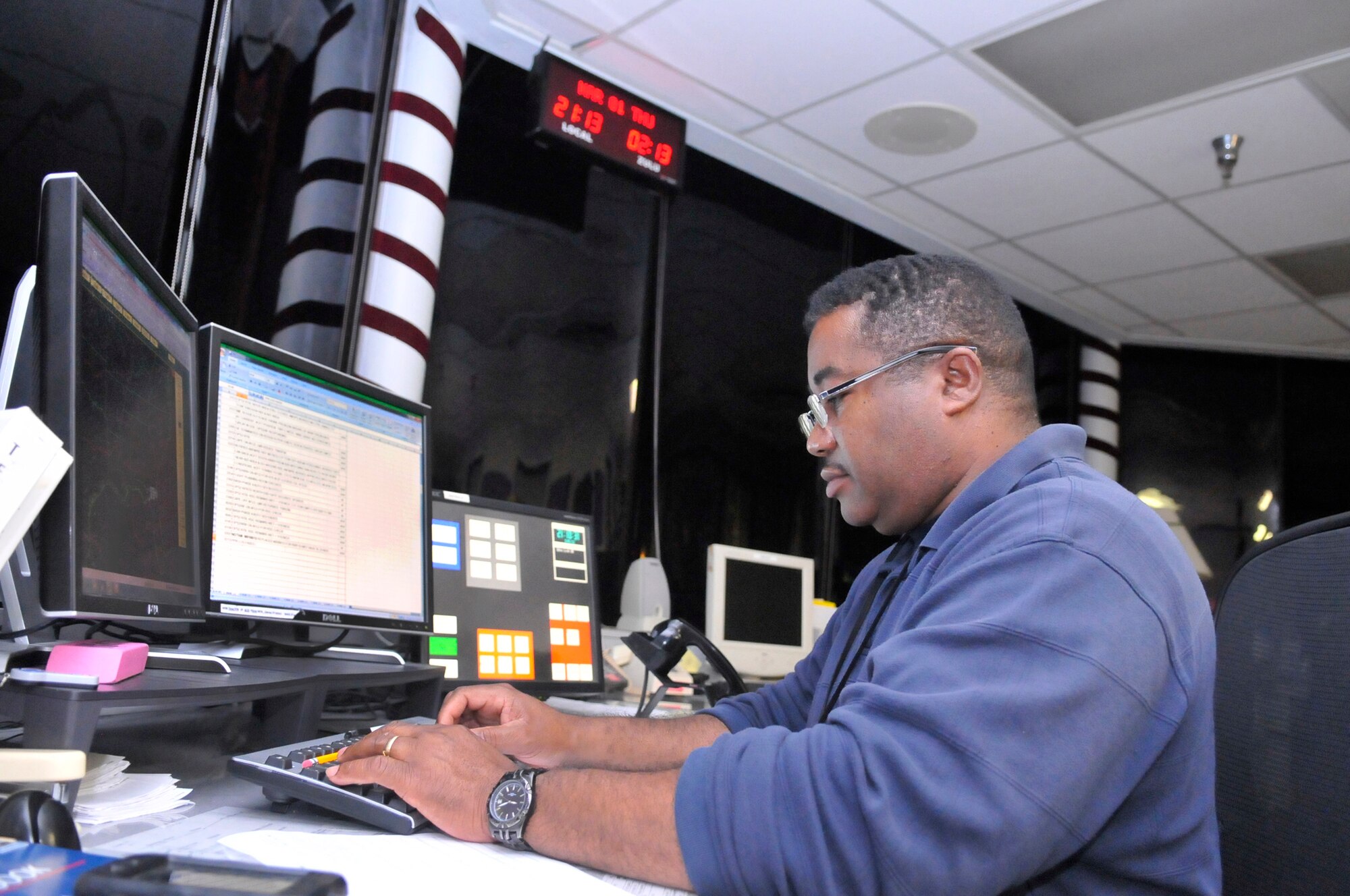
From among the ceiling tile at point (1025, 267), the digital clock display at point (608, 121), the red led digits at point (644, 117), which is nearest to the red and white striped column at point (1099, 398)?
the ceiling tile at point (1025, 267)

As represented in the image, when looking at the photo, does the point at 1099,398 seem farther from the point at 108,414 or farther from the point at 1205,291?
the point at 108,414

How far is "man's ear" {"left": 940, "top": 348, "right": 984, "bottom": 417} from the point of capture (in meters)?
1.10

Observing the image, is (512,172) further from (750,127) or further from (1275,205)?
(1275,205)

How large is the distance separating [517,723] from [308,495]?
0.41 meters

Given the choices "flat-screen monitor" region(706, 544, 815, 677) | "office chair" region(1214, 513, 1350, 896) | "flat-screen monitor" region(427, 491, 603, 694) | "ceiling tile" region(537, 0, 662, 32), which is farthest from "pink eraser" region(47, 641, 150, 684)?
"ceiling tile" region(537, 0, 662, 32)

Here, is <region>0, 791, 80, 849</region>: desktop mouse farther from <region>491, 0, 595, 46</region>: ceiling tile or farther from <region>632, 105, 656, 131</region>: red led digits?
<region>632, 105, 656, 131</region>: red led digits

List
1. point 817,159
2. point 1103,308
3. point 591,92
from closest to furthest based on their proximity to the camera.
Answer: point 591,92 → point 817,159 → point 1103,308

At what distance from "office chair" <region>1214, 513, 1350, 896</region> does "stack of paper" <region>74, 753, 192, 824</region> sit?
3.10 feet

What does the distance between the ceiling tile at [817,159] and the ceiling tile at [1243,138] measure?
2.85ft

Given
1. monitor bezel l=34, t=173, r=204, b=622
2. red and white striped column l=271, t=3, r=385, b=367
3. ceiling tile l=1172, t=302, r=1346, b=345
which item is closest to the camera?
monitor bezel l=34, t=173, r=204, b=622

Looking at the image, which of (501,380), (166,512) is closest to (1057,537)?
(166,512)

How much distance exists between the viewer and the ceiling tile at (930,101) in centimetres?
316

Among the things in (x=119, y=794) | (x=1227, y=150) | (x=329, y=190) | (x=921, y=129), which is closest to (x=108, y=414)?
(x=119, y=794)

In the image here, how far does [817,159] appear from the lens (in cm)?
379
